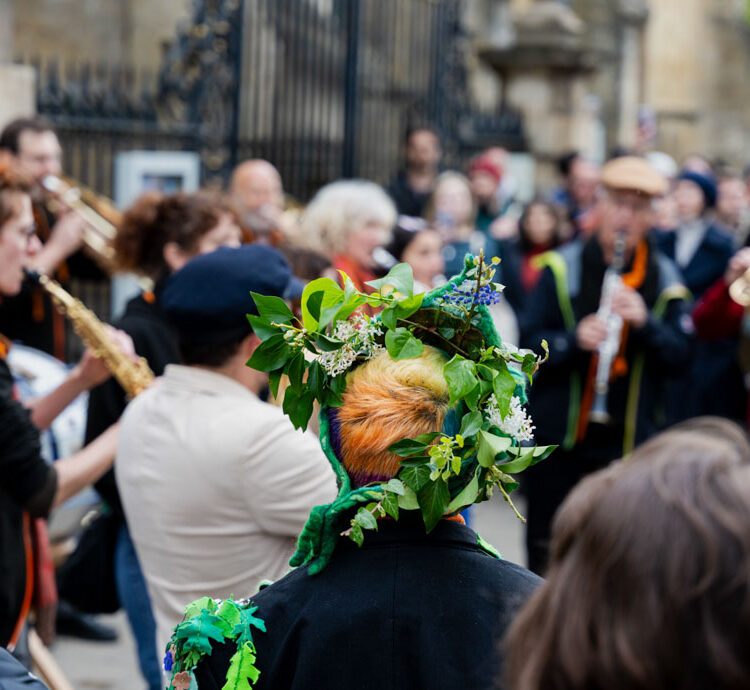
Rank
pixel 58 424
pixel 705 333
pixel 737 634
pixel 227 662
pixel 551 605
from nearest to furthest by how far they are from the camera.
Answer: pixel 737 634 → pixel 551 605 → pixel 227 662 → pixel 58 424 → pixel 705 333

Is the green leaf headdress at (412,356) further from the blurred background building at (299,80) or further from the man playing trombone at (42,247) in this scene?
the blurred background building at (299,80)

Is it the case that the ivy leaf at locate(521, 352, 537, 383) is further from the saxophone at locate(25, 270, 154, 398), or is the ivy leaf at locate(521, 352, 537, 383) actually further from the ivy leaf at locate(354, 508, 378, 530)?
the saxophone at locate(25, 270, 154, 398)

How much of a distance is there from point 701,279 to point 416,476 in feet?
24.8

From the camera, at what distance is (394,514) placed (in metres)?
1.97

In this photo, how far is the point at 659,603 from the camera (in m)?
1.21

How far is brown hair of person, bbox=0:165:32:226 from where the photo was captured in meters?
3.92

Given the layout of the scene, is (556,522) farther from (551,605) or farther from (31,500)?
(31,500)

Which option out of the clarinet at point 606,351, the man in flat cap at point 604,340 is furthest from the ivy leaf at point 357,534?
the clarinet at point 606,351

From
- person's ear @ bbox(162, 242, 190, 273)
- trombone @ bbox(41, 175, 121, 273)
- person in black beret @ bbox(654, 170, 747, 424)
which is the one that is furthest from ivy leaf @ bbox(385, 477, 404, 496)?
person in black beret @ bbox(654, 170, 747, 424)

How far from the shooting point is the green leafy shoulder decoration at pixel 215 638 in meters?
1.94

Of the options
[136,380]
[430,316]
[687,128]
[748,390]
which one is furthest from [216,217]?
[687,128]

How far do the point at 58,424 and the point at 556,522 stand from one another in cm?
404

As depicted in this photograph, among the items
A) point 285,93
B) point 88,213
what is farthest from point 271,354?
point 285,93

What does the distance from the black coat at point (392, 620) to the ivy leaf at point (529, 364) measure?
0.31 meters
